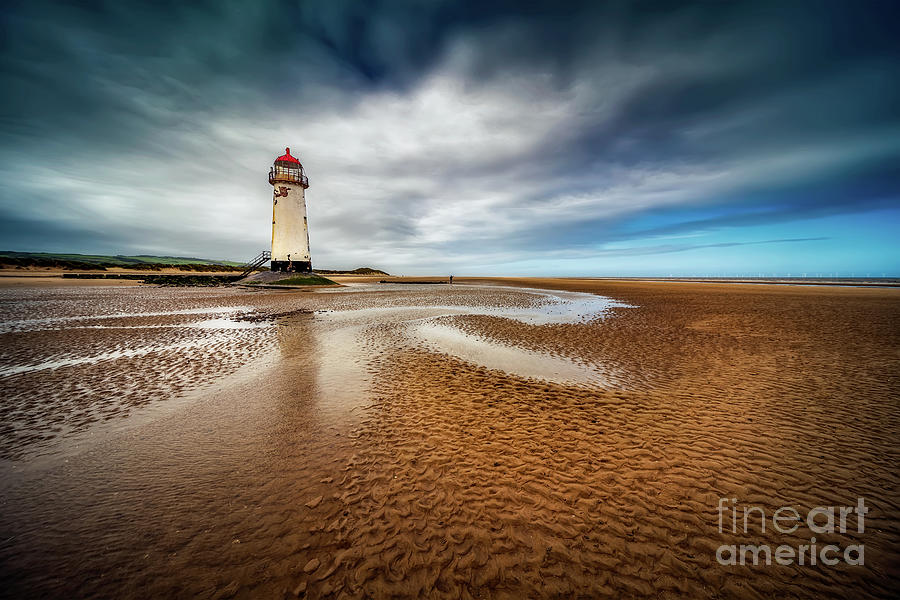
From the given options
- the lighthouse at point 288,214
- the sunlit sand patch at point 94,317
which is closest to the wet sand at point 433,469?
the sunlit sand patch at point 94,317

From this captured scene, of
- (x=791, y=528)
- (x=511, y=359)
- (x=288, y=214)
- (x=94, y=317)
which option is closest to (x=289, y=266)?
(x=288, y=214)

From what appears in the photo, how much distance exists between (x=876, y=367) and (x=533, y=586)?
14.8 metres

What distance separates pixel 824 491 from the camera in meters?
4.65

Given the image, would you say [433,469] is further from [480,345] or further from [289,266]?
A: [289,266]

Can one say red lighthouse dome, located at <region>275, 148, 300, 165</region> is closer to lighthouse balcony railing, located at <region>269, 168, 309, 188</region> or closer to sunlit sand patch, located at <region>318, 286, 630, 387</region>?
lighthouse balcony railing, located at <region>269, 168, 309, 188</region>

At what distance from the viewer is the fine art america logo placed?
143 inches

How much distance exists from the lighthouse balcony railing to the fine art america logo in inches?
1900

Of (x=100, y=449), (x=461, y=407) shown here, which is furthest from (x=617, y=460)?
(x=100, y=449)

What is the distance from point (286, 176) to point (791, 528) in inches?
1935

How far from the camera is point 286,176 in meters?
40.5

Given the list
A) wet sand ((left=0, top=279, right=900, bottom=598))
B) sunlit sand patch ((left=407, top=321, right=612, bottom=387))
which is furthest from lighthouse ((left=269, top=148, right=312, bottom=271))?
sunlit sand patch ((left=407, top=321, right=612, bottom=387))

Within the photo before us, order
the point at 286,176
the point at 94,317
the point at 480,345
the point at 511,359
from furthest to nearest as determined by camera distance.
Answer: the point at 286,176, the point at 94,317, the point at 480,345, the point at 511,359

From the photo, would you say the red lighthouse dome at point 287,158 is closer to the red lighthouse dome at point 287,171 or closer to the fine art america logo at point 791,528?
the red lighthouse dome at point 287,171

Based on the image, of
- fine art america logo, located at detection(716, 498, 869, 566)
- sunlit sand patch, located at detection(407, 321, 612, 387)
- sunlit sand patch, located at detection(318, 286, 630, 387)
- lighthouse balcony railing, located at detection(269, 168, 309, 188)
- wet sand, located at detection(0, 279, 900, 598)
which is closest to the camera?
wet sand, located at detection(0, 279, 900, 598)
